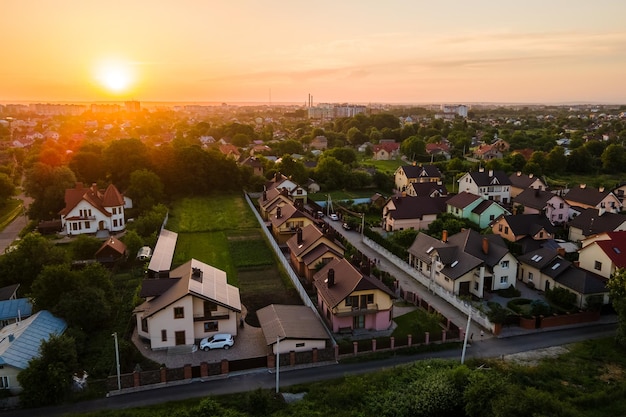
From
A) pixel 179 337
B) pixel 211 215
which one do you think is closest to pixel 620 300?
pixel 179 337

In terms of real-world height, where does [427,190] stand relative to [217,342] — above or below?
→ above

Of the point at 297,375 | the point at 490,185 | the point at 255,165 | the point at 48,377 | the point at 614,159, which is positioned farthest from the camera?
the point at 614,159

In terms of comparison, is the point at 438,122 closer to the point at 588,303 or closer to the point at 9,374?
the point at 588,303

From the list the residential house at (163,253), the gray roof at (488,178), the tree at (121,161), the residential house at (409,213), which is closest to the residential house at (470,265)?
the residential house at (409,213)

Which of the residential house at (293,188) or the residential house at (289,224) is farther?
the residential house at (293,188)

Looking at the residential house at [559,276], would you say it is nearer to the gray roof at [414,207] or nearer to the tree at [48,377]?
the gray roof at [414,207]

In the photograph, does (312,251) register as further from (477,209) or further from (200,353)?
(477,209)

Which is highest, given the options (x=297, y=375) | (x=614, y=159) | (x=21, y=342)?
(x=614, y=159)
